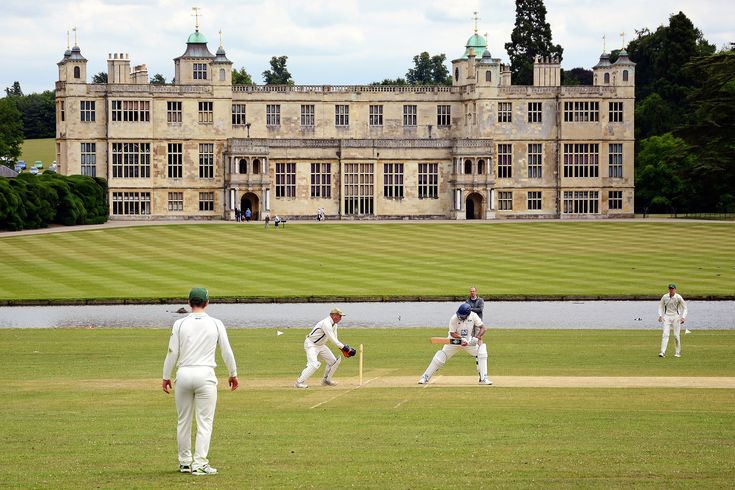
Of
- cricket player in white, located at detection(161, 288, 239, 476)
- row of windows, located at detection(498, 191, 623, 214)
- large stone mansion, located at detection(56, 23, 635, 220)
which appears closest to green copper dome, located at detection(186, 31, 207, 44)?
large stone mansion, located at detection(56, 23, 635, 220)

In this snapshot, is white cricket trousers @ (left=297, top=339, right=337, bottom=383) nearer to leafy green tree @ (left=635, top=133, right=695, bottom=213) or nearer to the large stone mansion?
the large stone mansion

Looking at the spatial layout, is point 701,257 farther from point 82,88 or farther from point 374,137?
point 82,88

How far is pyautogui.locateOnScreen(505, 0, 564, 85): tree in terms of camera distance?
127 metres

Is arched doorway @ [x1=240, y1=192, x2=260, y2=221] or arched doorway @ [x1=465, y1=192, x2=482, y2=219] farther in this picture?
arched doorway @ [x1=465, y1=192, x2=482, y2=219]

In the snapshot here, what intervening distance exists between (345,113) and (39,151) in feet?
281

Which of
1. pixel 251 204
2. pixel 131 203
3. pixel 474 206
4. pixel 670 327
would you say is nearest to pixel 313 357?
pixel 670 327

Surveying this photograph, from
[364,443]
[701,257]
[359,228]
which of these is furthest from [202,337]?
[359,228]

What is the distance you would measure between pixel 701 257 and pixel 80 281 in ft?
99.5

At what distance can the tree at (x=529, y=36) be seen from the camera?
12681 centimetres

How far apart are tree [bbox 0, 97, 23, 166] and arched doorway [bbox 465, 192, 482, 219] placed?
5069 cm

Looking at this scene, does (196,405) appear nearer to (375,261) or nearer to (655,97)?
(375,261)

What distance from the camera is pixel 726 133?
4028cm

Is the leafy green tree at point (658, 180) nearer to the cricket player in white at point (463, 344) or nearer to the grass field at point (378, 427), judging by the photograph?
the grass field at point (378, 427)

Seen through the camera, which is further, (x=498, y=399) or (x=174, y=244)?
(x=174, y=244)
